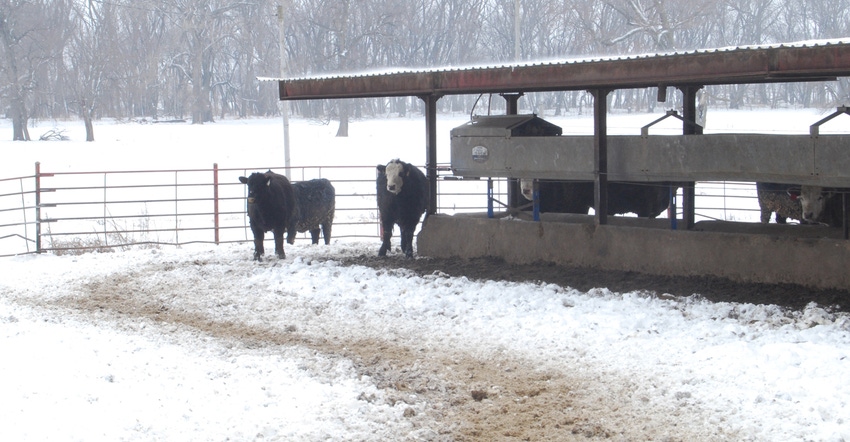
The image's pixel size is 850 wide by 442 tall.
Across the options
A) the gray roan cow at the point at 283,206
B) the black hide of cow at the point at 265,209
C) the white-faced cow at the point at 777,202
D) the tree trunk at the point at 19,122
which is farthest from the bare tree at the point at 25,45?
the white-faced cow at the point at 777,202

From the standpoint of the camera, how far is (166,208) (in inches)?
926

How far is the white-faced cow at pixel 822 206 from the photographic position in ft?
36.6

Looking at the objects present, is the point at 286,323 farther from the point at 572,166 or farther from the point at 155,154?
the point at 155,154

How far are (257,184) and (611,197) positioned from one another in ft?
18.3

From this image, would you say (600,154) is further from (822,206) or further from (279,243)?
(279,243)

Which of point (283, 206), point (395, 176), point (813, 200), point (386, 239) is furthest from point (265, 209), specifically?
point (813, 200)

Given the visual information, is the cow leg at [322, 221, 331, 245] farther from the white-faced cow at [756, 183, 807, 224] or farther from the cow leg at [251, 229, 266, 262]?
the white-faced cow at [756, 183, 807, 224]

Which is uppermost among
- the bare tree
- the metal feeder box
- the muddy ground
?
the bare tree

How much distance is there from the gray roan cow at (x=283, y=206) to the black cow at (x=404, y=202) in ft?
5.40

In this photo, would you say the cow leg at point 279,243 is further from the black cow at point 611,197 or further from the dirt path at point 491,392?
the black cow at point 611,197

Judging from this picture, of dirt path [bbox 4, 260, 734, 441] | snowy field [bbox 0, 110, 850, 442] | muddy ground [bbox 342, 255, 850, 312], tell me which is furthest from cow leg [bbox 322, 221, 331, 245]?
dirt path [bbox 4, 260, 734, 441]

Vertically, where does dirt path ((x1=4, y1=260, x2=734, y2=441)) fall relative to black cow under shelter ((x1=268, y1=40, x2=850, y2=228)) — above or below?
below

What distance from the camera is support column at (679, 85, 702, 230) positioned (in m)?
11.4

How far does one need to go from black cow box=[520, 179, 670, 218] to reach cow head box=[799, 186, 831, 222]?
9.60 feet
